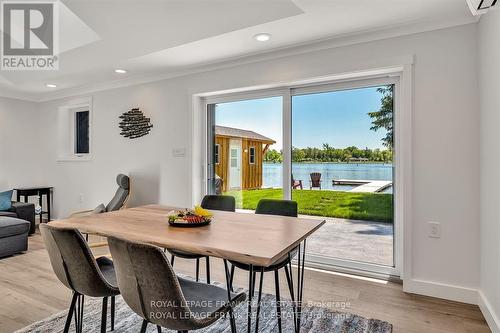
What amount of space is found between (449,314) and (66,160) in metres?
5.70

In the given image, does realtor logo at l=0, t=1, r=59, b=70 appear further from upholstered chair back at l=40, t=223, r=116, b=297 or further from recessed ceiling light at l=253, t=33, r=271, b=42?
upholstered chair back at l=40, t=223, r=116, b=297

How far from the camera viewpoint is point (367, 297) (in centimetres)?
256

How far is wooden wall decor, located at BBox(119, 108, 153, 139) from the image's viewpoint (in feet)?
13.8

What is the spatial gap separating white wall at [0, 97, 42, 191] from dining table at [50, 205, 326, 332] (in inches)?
180

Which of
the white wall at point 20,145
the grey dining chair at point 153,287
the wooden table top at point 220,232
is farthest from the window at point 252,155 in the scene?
the white wall at point 20,145

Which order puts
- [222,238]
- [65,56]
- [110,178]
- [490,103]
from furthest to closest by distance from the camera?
1. [110,178]
2. [65,56]
3. [490,103]
4. [222,238]

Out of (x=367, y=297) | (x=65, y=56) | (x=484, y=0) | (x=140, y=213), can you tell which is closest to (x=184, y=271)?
(x=140, y=213)

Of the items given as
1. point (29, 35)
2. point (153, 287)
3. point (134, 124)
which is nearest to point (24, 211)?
point (134, 124)

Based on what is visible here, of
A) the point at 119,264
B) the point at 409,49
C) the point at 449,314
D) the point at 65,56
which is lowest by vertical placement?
the point at 449,314

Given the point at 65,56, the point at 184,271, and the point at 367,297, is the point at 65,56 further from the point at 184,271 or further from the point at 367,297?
the point at 367,297

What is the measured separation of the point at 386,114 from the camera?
2.97 meters

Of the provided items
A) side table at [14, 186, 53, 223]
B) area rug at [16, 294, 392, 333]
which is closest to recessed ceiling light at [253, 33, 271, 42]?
area rug at [16, 294, 392, 333]

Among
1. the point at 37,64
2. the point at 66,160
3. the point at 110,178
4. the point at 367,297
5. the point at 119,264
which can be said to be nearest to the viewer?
the point at 119,264

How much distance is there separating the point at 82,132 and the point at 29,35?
2178 mm
